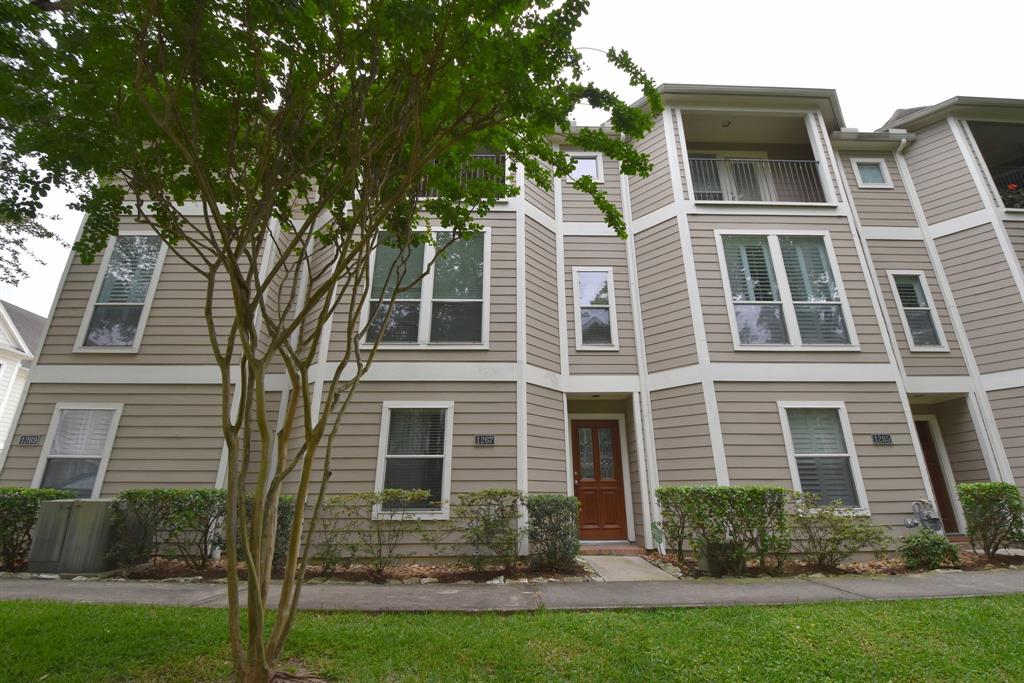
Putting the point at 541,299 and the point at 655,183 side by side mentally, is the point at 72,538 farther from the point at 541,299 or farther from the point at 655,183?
the point at 655,183

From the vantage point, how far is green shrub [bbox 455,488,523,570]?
5.85 meters

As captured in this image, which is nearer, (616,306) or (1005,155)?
(616,306)

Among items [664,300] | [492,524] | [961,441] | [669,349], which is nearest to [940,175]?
[961,441]

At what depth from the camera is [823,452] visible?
7.09 metres

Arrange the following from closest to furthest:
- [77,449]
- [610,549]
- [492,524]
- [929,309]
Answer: [492,524] < [77,449] < [610,549] < [929,309]

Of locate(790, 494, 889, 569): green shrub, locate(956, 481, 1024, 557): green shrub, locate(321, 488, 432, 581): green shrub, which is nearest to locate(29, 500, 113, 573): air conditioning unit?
locate(321, 488, 432, 581): green shrub

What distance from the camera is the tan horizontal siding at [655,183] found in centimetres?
894

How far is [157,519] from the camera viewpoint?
19.3 feet

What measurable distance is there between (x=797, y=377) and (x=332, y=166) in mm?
7425

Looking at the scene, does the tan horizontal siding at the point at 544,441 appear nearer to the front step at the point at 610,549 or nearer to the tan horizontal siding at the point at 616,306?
the tan horizontal siding at the point at 616,306

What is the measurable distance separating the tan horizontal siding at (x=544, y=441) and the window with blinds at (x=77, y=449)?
6496 millimetres

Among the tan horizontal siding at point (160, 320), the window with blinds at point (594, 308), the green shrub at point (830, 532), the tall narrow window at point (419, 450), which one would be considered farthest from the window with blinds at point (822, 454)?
the tan horizontal siding at point (160, 320)

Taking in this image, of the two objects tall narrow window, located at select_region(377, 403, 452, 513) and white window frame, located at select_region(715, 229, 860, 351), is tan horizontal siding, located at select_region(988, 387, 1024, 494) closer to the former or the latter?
white window frame, located at select_region(715, 229, 860, 351)

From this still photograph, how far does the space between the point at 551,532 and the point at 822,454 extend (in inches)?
Answer: 176
